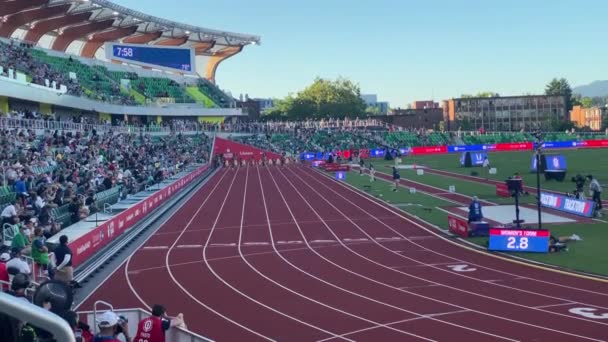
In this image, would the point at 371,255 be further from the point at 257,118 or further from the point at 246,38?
the point at 257,118

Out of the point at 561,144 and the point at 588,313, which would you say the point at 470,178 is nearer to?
the point at 588,313

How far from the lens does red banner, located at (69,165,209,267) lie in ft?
57.8

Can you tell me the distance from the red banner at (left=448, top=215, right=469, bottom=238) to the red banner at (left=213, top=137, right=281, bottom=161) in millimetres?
53403

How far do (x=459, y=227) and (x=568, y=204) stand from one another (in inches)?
263

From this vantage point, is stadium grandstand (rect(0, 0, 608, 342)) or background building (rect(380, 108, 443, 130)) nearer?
stadium grandstand (rect(0, 0, 608, 342))

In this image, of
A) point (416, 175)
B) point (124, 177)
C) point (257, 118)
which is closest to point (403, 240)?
point (124, 177)

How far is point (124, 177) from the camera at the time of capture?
32.2 metres

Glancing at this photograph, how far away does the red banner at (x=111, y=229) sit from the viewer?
1762 centimetres

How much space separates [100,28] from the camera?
74.5 meters

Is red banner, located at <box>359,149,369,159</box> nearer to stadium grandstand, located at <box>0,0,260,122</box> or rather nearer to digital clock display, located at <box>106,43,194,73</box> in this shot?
stadium grandstand, located at <box>0,0,260,122</box>

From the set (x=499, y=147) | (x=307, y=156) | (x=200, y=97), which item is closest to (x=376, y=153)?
(x=307, y=156)

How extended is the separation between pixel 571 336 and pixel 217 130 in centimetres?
7042

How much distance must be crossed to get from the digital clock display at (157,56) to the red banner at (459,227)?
6376 cm

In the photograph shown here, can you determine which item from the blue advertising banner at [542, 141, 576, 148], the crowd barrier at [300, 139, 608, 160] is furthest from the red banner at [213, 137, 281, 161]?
the blue advertising banner at [542, 141, 576, 148]
